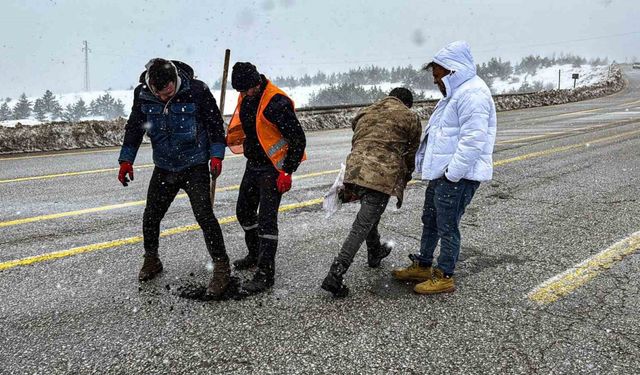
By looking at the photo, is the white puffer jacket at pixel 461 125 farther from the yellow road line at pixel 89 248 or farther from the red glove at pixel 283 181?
the yellow road line at pixel 89 248

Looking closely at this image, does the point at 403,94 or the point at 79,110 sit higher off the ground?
the point at 79,110

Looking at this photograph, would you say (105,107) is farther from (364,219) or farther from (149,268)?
(364,219)

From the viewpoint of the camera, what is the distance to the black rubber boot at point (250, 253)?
13.6 ft

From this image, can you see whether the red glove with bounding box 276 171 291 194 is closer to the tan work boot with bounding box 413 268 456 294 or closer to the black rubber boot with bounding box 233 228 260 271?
the black rubber boot with bounding box 233 228 260 271

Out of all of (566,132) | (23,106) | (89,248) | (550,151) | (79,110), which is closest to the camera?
(89,248)

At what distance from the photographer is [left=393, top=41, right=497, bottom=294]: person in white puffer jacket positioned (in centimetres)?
335

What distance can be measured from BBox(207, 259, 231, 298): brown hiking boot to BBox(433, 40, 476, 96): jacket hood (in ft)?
7.32

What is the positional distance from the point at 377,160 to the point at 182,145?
5.00 ft

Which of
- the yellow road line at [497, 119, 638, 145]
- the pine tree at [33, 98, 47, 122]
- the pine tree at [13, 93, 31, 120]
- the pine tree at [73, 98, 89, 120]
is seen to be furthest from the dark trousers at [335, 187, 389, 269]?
the pine tree at [73, 98, 89, 120]

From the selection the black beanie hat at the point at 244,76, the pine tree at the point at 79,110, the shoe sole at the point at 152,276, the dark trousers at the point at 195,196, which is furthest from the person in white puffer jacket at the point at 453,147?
the pine tree at the point at 79,110

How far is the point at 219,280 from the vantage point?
3594 mm

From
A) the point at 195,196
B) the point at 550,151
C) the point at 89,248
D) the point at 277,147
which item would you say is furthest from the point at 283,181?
the point at 550,151

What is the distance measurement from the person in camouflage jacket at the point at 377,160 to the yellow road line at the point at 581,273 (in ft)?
4.38

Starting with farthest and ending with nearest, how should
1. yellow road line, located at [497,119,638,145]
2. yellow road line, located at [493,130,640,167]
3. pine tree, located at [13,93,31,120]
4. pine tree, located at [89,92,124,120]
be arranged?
pine tree, located at [89,92,124,120] < pine tree, located at [13,93,31,120] < yellow road line, located at [497,119,638,145] < yellow road line, located at [493,130,640,167]
